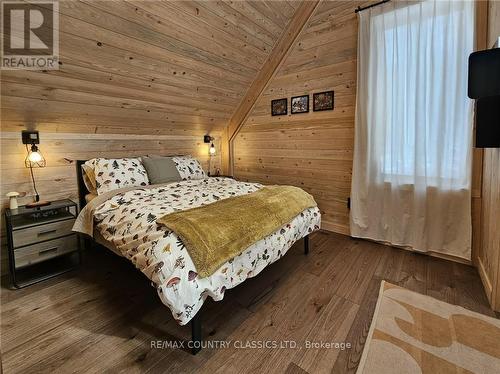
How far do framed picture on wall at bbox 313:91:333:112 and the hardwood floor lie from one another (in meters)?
1.72

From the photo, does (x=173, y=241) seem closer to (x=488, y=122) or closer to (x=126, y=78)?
(x=126, y=78)

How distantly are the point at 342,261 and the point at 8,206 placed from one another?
3049mm

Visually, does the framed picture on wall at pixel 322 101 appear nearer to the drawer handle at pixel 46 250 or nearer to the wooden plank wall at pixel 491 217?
the wooden plank wall at pixel 491 217

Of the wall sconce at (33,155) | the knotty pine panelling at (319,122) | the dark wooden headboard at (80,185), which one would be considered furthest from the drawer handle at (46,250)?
the knotty pine panelling at (319,122)

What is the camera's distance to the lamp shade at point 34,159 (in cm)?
221

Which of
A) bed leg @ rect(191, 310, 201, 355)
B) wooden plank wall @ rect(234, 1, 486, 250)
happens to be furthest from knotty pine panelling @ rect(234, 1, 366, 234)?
bed leg @ rect(191, 310, 201, 355)

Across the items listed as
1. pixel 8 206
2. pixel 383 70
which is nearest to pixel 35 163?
pixel 8 206

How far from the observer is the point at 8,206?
87.3 inches

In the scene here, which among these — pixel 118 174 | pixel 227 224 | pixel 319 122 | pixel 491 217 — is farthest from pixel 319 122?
pixel 118 174

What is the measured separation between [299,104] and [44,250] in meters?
3.04

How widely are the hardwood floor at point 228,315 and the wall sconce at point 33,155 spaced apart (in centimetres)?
70

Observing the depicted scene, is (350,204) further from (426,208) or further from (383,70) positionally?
(383,70)

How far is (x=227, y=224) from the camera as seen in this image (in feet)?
5.06

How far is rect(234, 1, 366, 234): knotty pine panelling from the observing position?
9.18ft
